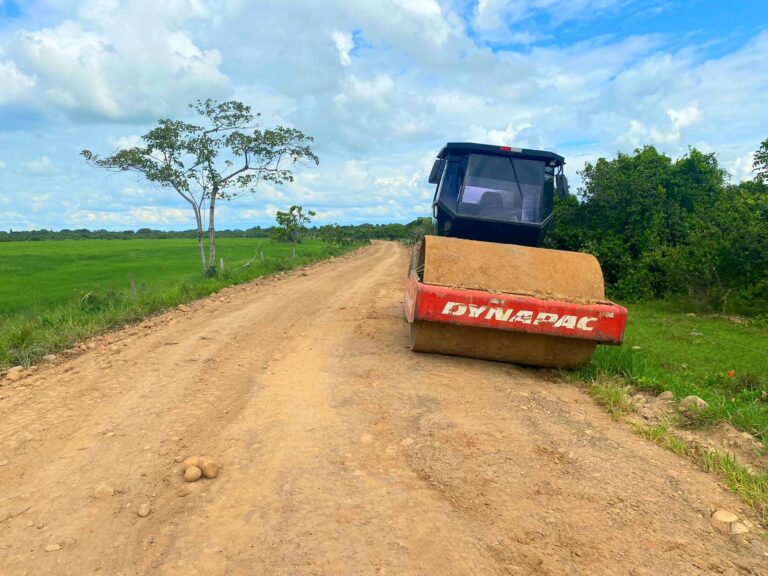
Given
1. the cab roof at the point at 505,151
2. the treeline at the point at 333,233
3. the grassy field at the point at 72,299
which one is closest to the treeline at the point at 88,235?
the treeline at the point at 333,233

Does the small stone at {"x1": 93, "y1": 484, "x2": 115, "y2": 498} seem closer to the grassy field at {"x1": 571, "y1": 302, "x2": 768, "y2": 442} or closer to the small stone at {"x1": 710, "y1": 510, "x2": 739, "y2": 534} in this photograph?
the small stone at {"x1": 710, "y1": 510, "x2": 739, "y2": 534}

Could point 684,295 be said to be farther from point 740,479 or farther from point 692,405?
point 740,479

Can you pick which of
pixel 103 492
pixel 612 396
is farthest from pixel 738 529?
pixel 103 492

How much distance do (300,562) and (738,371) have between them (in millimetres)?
5534

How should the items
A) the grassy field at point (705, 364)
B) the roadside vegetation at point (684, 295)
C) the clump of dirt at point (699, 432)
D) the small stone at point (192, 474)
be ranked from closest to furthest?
1. the small stone at point (192, 474)
2. the clump of dirt at point (699, 432)
3. the roadside vegetation at point (684, 295)
4. the grassy field at point (705, 364)

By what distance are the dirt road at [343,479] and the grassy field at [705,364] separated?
91 centimetres

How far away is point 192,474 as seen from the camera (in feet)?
10.6

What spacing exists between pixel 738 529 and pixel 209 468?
2.94m

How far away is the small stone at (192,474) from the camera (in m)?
3.22

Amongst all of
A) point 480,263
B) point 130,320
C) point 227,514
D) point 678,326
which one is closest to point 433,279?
point 480,263

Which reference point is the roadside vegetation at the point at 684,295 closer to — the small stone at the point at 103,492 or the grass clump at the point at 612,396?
the grass clump at the point at 612,396

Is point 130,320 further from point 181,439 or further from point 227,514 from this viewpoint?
point 227,514

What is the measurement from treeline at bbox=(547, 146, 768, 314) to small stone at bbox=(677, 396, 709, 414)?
19.5 ft

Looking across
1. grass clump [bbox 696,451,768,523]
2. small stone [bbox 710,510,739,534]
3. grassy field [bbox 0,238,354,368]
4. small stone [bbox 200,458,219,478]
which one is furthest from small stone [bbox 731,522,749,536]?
grassy field [bbox 0,238,354,368]
